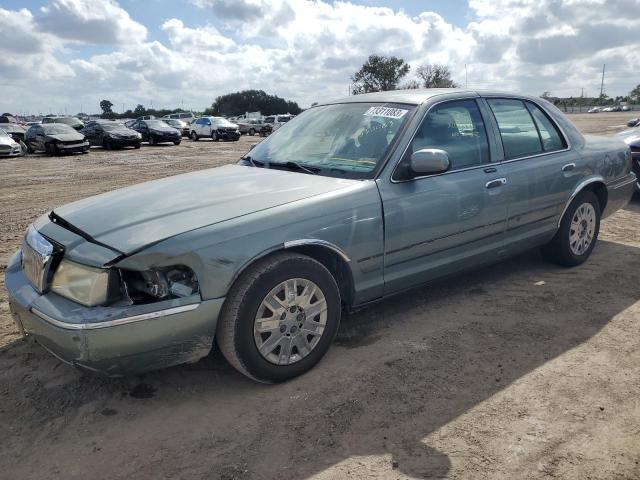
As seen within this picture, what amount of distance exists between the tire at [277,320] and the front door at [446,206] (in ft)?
1.86

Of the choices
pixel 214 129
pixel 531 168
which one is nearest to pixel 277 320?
pixel 531 168

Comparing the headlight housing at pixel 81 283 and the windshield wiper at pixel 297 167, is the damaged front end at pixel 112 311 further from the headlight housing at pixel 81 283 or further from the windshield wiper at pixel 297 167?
the windshield wiper at pixel 297 167

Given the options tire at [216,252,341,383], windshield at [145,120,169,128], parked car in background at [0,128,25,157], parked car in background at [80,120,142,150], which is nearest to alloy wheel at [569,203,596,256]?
tire at [216,252,341,383]

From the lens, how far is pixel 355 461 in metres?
2.42

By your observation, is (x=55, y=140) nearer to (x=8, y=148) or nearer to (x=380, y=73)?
(x=8, y=148)

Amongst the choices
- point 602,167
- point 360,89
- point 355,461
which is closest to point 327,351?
point 355,461

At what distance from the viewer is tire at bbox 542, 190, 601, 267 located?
4.75 meters

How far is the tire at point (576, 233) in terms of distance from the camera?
475 cm

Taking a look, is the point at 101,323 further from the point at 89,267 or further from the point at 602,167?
the point at 602,167

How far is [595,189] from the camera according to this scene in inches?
197

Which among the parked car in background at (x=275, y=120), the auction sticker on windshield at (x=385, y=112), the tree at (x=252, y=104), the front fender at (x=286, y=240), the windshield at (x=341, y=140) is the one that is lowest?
the front fender at (x=286, y=240)

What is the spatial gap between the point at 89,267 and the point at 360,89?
195ft

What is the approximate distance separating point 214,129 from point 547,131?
2952 centimetres

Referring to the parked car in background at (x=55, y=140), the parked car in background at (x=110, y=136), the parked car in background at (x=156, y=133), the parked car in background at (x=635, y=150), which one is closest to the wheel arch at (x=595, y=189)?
the parked car in background at (x=635, y=150)
